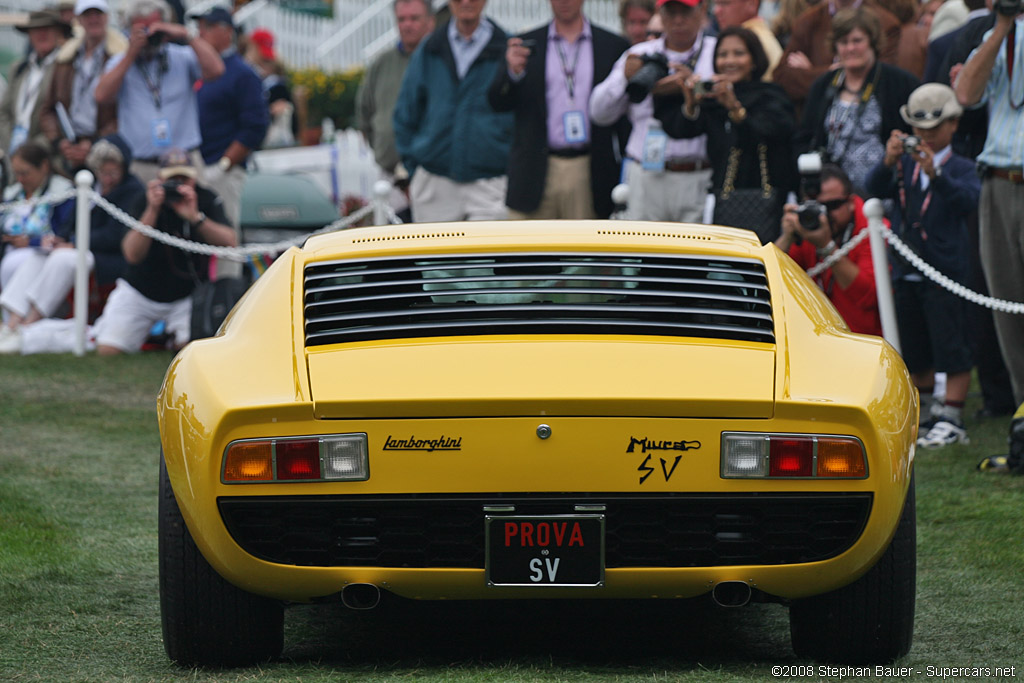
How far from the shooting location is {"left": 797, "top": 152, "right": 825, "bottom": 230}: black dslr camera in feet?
23.4

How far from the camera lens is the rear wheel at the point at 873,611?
3.42 meters

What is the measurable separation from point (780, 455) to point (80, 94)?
946cm

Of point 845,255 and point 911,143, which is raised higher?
point 911,143

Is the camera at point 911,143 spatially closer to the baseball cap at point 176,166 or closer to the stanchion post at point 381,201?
the stanchion post at point 381,201

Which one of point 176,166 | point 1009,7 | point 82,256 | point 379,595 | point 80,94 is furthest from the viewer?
point 80,94

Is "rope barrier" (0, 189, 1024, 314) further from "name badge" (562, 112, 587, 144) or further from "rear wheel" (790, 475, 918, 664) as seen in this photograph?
"rear wheel" (790, 475, 918, 664)

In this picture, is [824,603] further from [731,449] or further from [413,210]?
[413,210]

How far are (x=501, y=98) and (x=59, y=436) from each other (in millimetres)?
3184

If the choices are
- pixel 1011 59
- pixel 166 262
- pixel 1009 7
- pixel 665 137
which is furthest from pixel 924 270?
pixel 166 262

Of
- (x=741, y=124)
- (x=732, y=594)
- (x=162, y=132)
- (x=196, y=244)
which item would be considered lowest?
(x=196, y=244)

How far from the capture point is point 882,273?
741 centimetres

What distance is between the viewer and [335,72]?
25.7 meters

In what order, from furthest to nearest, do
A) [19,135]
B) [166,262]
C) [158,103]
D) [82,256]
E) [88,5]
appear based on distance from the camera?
[19,135], [88,5], [158,103], [82,256], [166,262]

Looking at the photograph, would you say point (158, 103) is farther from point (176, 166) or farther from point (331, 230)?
point (331, 230)
